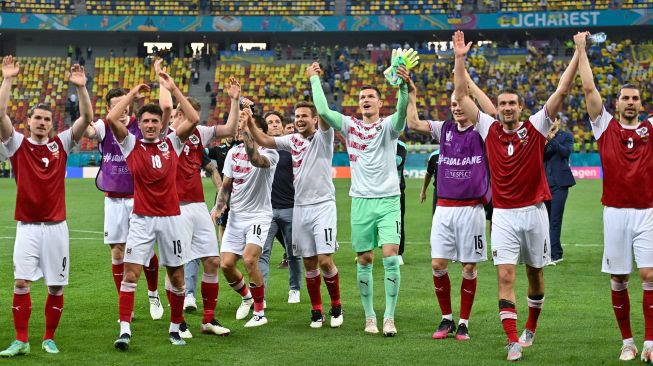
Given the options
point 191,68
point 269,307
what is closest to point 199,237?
point 269,307

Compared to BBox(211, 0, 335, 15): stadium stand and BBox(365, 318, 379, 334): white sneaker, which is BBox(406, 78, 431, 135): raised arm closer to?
BBox(365, 318, 379, 334): white sneaker

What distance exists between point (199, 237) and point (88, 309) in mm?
2255

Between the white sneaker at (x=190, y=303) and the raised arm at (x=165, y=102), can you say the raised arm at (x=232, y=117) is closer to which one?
the raised arm at (x=165, y=102)

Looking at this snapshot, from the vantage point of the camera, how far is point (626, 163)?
8328 mm

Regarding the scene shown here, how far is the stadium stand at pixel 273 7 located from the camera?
6119 cm

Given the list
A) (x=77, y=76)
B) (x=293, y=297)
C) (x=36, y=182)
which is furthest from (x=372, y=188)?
(x=36, y=182)

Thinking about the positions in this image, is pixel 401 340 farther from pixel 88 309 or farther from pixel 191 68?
pixel 191 68

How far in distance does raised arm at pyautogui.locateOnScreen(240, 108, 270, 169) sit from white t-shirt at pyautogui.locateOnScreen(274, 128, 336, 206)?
255 mm

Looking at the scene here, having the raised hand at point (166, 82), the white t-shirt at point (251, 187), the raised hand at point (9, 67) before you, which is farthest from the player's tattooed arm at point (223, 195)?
the raised hand at point (9, 67)

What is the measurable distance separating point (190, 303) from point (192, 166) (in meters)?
1.93

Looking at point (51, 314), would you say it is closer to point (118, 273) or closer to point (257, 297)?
point (118, 273)

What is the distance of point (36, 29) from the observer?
197 feet

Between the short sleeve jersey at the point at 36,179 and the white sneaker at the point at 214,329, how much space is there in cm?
191

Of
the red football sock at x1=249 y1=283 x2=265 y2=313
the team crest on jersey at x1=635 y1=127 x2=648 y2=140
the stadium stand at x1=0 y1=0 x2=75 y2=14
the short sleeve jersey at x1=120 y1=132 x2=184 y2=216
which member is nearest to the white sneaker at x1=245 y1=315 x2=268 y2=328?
the red football sock at x1=249 y1=283 x2=265 y2=313
